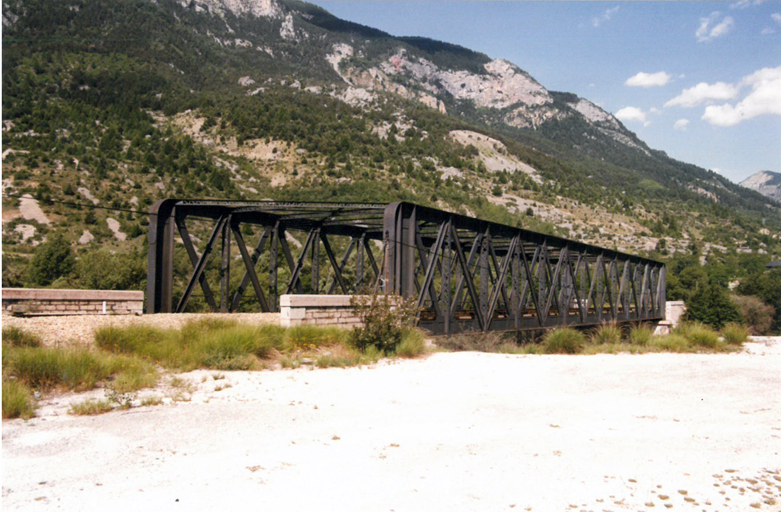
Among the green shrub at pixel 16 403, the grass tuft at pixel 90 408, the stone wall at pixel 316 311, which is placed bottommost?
the grass tuft at pixel 90 408

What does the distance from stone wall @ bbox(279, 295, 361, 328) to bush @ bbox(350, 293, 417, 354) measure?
851mm

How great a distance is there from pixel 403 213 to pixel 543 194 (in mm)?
95068

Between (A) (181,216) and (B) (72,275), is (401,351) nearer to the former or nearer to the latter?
(A) (181,216)

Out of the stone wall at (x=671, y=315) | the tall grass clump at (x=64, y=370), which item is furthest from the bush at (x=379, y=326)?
the stone wall at (x=671, y=315)

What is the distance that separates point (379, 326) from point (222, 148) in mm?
82959

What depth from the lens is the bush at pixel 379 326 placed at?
14.4 m

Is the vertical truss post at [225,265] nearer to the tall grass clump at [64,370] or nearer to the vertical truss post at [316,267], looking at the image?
the vertical truss post at [316,267]

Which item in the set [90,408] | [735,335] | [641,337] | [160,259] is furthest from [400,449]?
[735,335]

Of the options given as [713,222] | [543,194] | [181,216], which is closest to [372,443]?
[181,216]

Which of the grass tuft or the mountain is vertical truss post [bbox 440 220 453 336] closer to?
the grass tuft

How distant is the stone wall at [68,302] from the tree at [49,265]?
76.2 ft

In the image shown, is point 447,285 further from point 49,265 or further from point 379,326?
point 49,265

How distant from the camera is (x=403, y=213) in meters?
18.9

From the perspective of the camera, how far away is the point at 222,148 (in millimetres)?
91188
